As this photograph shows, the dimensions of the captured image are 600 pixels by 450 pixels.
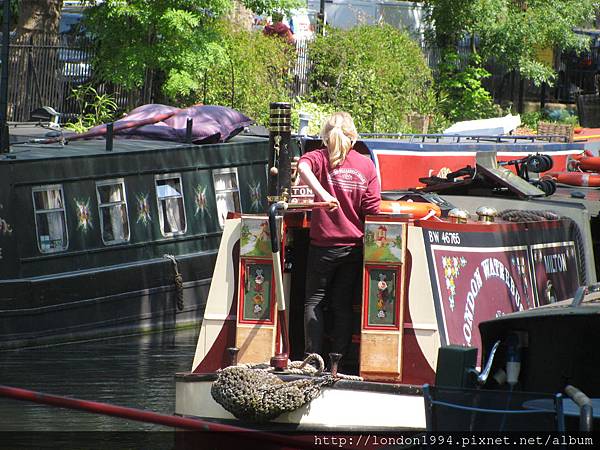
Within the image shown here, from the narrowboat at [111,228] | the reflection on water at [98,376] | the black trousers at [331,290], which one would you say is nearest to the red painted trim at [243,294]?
the black trousers at [331,290]

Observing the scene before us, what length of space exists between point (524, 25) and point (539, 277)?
1740 cm

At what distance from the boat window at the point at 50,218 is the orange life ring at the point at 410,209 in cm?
551

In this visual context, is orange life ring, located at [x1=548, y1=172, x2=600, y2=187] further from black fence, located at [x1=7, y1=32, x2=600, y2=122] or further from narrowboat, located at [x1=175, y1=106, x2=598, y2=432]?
black fence, located at [x1=7, y1=32, x2=600, y2=122]

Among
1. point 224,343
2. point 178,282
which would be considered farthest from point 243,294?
point 178,282

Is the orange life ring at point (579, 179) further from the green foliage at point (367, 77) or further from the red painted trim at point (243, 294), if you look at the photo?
the green foliage at point (367, 77)

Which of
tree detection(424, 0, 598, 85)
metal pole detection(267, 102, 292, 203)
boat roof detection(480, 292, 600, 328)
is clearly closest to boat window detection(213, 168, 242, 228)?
metal pole detection(267, 102, 292, 203)

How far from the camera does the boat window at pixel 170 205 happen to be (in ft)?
47.5

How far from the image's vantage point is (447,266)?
26.5 feet

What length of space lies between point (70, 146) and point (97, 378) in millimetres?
3561

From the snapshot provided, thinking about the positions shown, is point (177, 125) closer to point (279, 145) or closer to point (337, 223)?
point (279, 145)

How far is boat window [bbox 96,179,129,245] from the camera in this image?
13.8 metres

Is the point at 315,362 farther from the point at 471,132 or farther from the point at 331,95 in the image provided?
the point at 331,95

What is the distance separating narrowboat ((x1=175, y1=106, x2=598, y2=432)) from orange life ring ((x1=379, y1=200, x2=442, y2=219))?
0.5 inches

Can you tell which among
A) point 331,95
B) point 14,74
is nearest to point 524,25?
point 331,95
